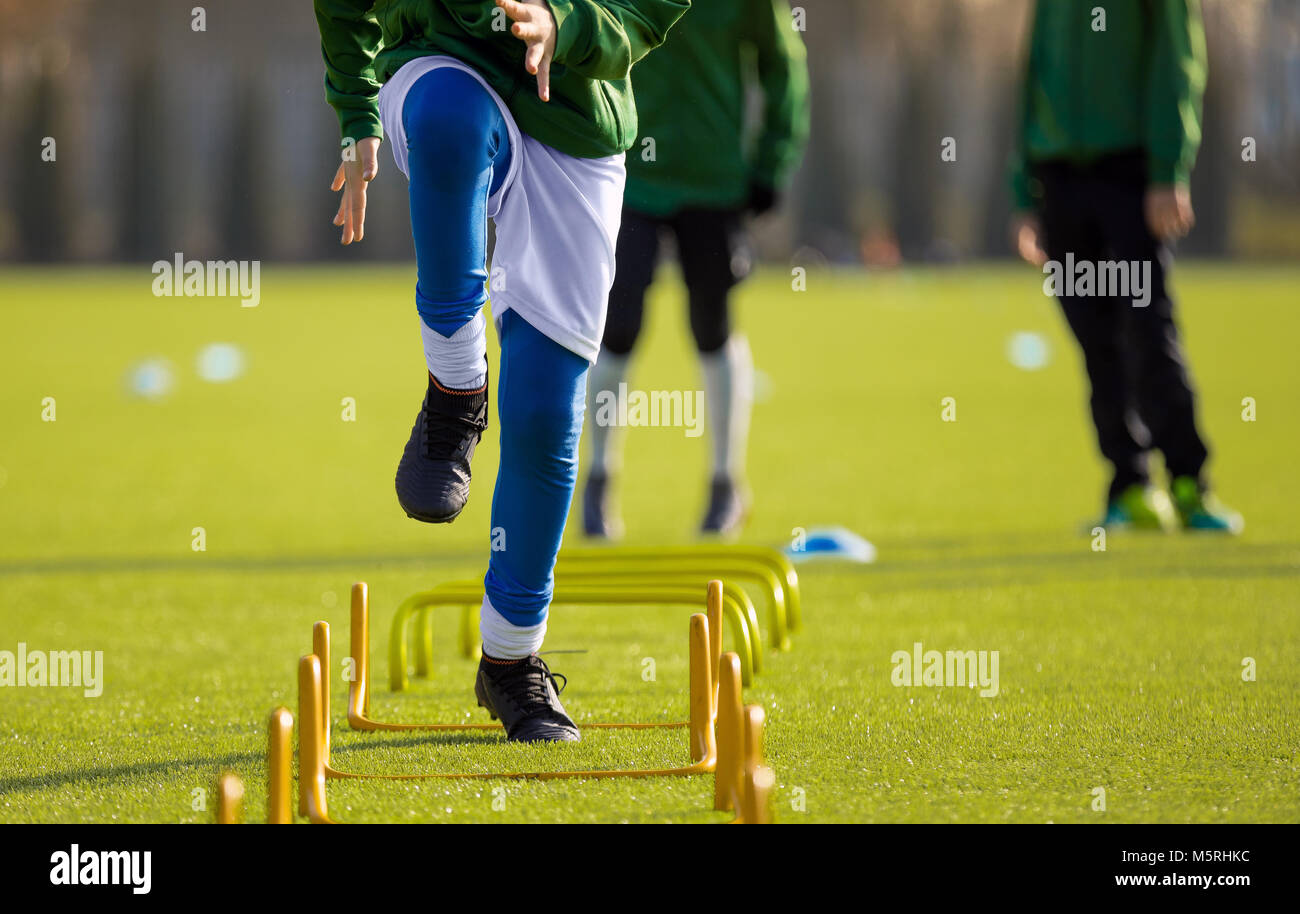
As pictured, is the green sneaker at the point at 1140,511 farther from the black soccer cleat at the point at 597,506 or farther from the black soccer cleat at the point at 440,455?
the black soccer cleat at the point at 440,455

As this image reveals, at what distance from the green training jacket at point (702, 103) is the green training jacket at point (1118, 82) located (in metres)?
1.13

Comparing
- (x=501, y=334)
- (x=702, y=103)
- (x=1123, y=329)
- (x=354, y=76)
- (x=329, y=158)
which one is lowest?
(x=501, y=334)

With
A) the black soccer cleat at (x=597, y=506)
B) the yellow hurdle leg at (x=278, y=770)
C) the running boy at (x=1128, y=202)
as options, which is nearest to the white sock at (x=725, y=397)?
the black soccer cleat at (x=597, y=506)

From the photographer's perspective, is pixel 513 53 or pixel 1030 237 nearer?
pixel 513 53

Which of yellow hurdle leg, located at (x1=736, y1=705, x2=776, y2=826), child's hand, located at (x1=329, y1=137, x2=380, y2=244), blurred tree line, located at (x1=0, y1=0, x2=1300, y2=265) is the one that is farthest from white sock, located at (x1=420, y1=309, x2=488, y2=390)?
blurred tree line, located at (x1=0, y1=0, x2=1300, y2=265)

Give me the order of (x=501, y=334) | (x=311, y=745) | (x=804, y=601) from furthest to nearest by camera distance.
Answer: (x=804, y=601) < (x=501, y=334) < (x=311, y=745)

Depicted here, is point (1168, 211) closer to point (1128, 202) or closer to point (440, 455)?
point (1128, 202)

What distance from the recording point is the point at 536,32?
3.27m

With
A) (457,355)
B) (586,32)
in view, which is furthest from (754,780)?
(586,32)

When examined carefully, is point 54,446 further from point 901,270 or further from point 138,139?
point 138,139

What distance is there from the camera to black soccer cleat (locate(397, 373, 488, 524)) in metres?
3.38

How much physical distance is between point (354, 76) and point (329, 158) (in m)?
56.1

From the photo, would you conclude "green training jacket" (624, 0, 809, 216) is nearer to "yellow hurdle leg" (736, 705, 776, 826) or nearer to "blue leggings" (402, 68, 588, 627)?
"blue leggings" (402, 68, 588, 627)

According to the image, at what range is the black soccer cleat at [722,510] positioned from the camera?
773 centimetres
